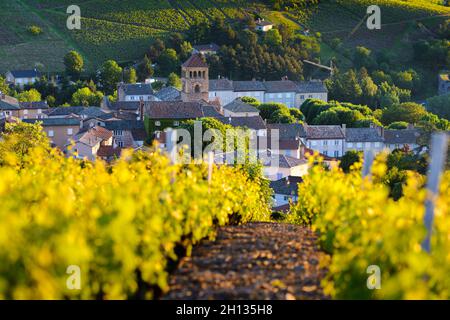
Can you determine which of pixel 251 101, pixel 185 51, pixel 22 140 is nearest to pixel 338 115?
pixel 251 101

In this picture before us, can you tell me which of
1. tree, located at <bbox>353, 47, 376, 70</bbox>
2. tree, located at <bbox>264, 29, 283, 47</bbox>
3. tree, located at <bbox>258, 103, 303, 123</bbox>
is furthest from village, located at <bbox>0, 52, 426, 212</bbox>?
tree, located at <bbox>353, 47, 376, 70</bbox>

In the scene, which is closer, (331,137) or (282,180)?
(282,180)

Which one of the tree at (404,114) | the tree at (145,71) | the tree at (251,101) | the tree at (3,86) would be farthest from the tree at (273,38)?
the tree at (3,86)

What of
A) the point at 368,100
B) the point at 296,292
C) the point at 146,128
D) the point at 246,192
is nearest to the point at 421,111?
the point at 368,100

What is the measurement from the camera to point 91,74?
296 ft

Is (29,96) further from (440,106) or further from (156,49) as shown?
(440,106)

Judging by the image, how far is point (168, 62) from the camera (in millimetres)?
93562

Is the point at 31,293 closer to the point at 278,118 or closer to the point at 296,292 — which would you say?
the point at 296,292

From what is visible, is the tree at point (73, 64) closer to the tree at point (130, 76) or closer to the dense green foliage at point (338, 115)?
the tree at point (130, 76)

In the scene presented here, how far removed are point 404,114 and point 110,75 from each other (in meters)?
29.1

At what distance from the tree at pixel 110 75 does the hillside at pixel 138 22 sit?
6.68 m

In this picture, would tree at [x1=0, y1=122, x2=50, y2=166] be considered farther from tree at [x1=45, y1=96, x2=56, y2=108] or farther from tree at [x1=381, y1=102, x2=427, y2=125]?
tree at [x1=381, y1=102, x2=427, y2=125]

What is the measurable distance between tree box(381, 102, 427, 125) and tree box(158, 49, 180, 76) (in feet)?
81.9

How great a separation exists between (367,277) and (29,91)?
7905cm
